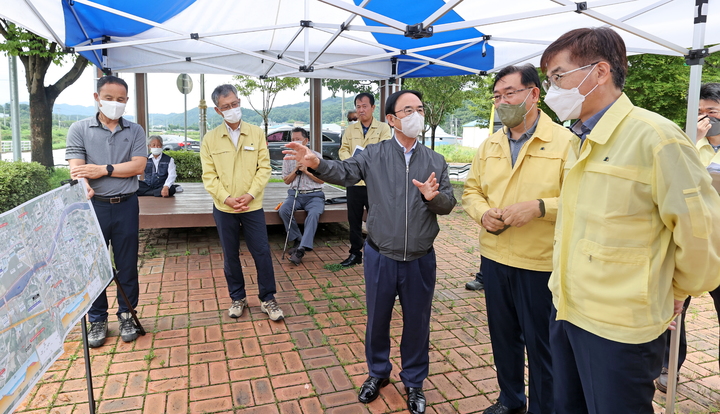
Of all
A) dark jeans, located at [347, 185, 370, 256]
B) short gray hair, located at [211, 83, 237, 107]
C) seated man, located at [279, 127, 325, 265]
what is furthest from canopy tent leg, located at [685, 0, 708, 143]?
seated man, located at [279, 127, 325, 265]

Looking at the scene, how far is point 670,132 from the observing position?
4.46 ft

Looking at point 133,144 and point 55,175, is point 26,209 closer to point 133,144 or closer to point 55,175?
point 133,144

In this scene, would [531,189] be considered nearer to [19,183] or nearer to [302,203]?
[302,203]

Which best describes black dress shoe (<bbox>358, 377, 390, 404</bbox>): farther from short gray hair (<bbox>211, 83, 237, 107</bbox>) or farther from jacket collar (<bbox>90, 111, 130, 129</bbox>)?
jacket collar (<bbox>90, 111, 130, 129</bbox>)

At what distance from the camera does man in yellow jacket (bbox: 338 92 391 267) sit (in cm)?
523

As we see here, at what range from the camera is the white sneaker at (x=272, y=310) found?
12.4 feet

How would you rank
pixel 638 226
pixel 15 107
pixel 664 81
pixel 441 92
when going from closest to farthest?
1. pixel 638 226
2. pixel 664 81
3. pixel 15 107
4. pixel 441 92

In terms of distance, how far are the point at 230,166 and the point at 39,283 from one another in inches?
79.5

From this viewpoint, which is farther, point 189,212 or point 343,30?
point 189,212

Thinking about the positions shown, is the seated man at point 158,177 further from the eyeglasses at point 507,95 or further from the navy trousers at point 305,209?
the eyeglasses at point 507,95

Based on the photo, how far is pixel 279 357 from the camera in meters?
3.20

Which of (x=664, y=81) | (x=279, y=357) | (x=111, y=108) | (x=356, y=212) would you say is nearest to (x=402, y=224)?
(x=279, y=357)

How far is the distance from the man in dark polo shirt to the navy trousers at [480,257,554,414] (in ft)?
8.21

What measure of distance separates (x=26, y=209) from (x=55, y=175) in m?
12.3
